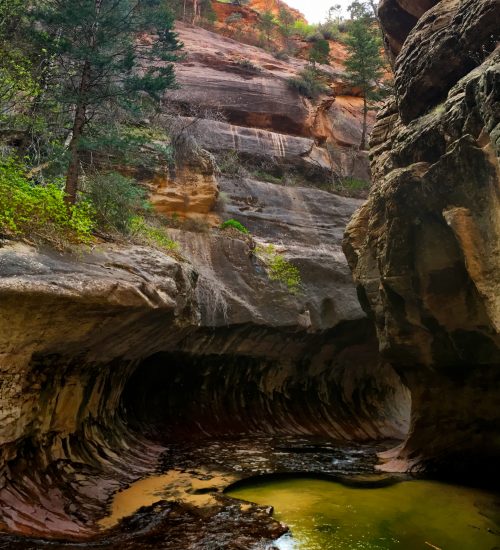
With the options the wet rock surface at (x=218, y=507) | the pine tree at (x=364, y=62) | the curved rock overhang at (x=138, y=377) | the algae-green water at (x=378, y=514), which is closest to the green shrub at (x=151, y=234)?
the curved rock overhang at (x=138, y=377)

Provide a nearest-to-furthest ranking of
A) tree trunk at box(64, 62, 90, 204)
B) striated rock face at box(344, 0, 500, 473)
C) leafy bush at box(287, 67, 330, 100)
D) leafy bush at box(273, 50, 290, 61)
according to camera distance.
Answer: striated rock face at box(344, 0, 500, 473) → tree trunk at box(64, 62, 90, 204) → leafy bush at box(287, 67, 330, 100) → leafy bush at box(273, 50, 290, 61)

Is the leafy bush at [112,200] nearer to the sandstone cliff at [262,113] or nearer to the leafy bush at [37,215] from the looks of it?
the leafy bush at [37,215]

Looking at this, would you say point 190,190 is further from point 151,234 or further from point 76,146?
point 76,146

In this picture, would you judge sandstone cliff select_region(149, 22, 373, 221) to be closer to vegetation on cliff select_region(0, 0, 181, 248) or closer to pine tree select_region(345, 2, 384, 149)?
pine tree select_region(345, 2, 384, 149)

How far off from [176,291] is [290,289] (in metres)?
5.63

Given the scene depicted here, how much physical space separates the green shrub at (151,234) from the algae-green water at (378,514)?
5.98m

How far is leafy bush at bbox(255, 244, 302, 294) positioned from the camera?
15297 millimetres

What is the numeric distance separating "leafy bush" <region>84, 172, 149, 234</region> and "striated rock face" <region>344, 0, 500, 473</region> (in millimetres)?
5348

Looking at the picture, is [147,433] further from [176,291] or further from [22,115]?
[22,115]

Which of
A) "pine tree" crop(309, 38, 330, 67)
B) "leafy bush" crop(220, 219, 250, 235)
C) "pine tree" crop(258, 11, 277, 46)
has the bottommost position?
"leafy bush" crop(220, 219, 250, 235)

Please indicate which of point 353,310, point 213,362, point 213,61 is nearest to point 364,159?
point 213,61

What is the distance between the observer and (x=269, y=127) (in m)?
24.5

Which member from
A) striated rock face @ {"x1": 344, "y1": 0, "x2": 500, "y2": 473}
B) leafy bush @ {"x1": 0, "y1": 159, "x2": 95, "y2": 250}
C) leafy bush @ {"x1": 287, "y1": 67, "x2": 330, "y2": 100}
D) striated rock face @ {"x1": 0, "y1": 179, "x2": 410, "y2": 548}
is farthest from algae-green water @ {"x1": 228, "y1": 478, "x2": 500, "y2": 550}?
leafy bush @ {"x1": 287, "y1": 67, "x2": 330, "y2": 100}

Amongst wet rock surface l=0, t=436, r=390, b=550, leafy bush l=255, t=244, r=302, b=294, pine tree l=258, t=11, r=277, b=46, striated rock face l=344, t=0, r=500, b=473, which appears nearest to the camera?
wet rock surface l=0, t=436, r=390, b=550
